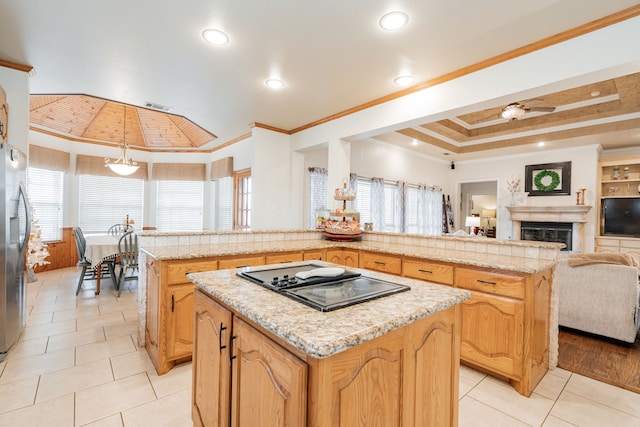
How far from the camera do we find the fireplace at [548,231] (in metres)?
6.23

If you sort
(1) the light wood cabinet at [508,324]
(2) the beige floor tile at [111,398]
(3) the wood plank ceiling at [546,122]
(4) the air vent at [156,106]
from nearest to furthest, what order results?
(2) the beige floor tile at [111,398], (1) the light wood cabinet at [508,324], (3) the wood plank ceiling at [546,122], (4) the air vent at [156,106]

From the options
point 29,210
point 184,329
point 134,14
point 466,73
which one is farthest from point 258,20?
point 29,210

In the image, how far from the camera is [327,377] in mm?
800

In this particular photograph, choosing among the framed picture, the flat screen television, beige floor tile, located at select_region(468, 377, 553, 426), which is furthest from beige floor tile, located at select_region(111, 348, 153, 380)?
the flat screen television

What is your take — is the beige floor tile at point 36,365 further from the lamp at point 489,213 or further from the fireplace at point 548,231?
the lamp at point 489,213

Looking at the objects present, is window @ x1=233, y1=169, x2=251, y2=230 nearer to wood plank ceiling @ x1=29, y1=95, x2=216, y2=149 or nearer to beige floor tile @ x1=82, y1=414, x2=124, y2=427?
wood plank ceiling @ x1=29, y1=95, x2=216, y2=149

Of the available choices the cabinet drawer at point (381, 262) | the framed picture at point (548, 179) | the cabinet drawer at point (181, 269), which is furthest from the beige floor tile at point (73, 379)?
the framed picture at point (548, 179)

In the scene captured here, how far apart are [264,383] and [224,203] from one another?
5791 millimetres

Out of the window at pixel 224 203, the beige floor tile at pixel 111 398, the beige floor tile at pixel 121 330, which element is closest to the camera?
the beige floor tile at pixel 111 398

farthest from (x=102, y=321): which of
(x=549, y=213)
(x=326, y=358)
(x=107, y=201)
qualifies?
(x=549, y=213)

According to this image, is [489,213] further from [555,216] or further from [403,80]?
[403,80]

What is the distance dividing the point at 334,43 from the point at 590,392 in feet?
10.9

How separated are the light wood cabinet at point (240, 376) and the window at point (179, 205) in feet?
19.5

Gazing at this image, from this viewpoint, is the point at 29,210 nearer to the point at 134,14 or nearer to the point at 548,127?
the point at 134,14
